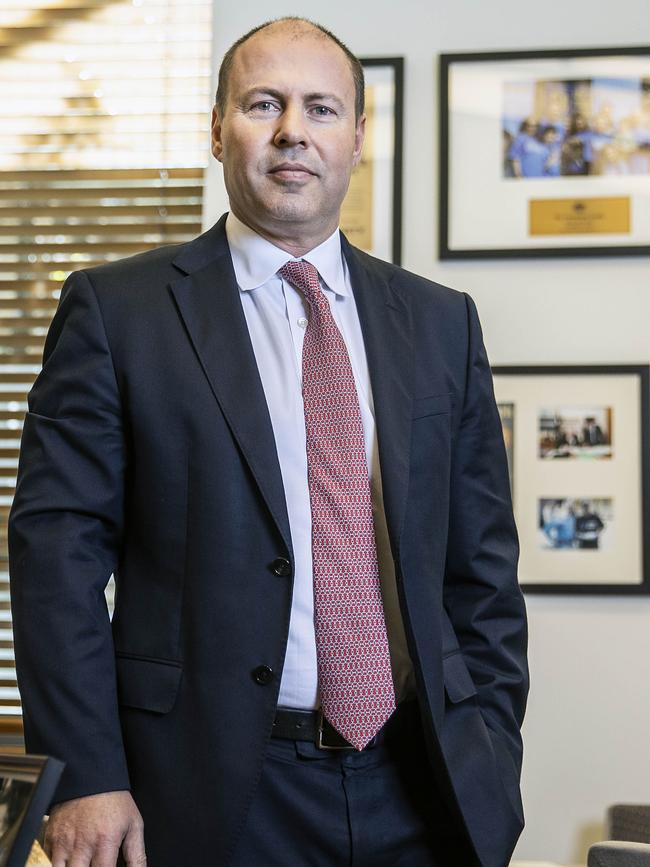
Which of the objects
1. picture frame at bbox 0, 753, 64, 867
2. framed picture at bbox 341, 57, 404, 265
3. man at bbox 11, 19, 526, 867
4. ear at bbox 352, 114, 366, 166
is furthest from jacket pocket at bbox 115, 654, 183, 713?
framed picture at bbox 341, 57, 404, 265

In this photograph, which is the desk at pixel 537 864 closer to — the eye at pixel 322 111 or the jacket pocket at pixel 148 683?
the jacket pocket at pixel 148 683

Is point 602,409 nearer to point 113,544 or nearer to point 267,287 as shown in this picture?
point 267,287

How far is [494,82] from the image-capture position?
2326 mm

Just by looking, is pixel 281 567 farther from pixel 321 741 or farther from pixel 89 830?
pixel 89 830

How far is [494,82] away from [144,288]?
1179 millimetres

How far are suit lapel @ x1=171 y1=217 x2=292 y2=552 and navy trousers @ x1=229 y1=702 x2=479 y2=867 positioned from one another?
272 millimetres

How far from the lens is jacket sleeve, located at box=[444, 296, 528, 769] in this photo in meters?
1.54

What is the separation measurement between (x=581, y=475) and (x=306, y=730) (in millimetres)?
1070

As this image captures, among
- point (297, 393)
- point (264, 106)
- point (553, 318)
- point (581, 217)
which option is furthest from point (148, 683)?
point (581, 217)

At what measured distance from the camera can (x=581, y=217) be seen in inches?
89.6

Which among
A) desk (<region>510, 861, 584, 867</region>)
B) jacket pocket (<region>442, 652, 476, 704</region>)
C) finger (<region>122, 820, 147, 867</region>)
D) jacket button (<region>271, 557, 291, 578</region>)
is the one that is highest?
jacket button (<region>271, 557, 291, 578</region>)

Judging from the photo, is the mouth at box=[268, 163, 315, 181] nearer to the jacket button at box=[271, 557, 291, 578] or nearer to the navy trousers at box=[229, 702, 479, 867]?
the jacket button at box=[271, 557, 291, 578]

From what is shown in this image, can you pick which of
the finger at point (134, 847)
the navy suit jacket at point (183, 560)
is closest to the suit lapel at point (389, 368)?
the navy suit jacket at point (183, 560)

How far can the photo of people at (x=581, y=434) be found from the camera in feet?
7.31
